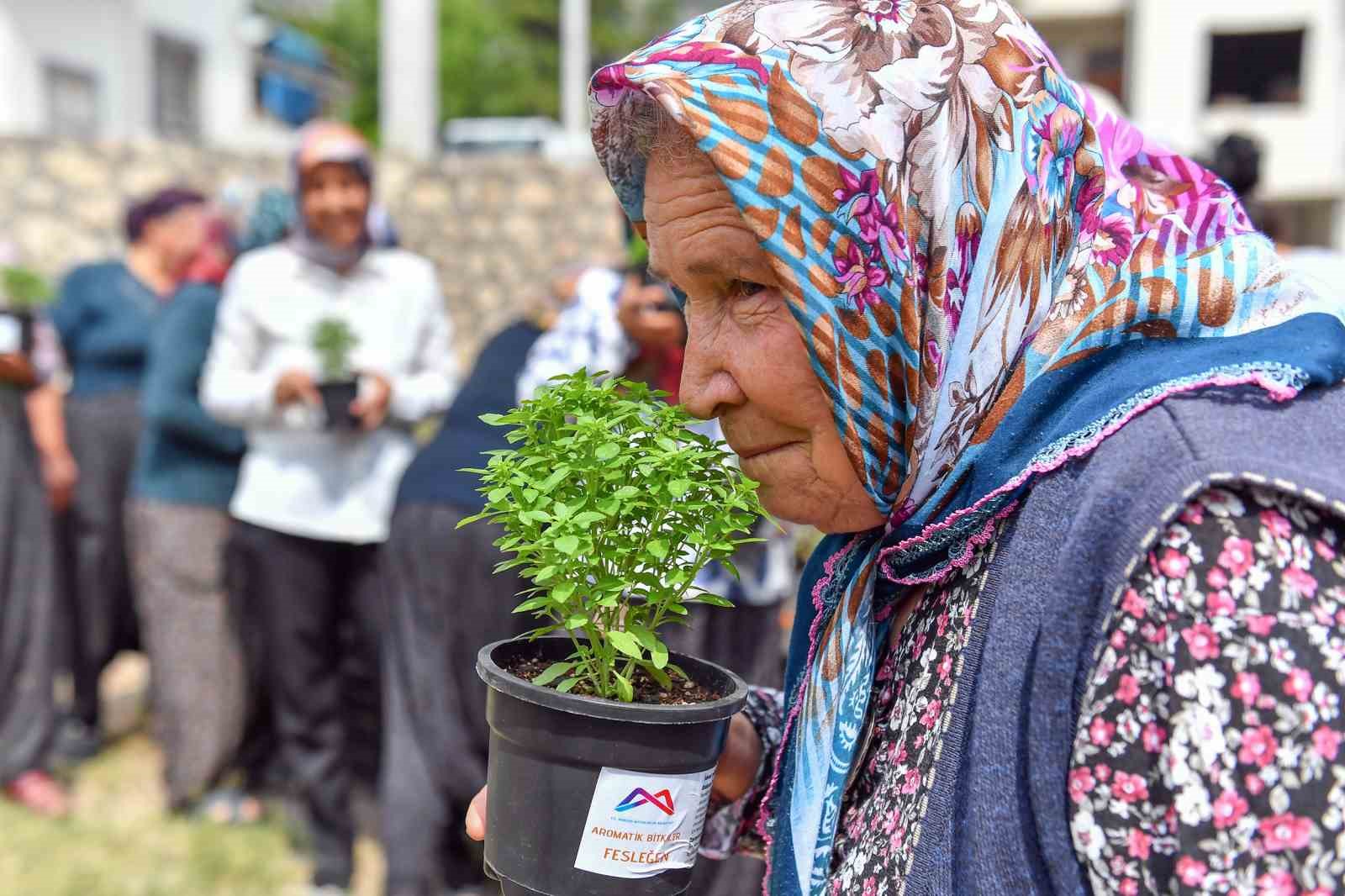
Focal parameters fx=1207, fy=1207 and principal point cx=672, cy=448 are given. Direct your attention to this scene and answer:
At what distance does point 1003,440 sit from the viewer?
1.08 meters

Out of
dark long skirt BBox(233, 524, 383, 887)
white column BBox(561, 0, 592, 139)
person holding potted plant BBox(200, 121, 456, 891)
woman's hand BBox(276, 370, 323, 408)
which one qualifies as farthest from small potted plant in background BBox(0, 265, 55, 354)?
white column BBox(561, 0, 592, 139)

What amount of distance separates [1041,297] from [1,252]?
210 inches

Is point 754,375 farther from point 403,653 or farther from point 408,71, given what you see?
point 408,71

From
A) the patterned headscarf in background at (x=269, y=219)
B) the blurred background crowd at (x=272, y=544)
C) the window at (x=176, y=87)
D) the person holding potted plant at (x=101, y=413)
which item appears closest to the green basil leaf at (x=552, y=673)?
the blurred background crowd at (x=272, y=544)

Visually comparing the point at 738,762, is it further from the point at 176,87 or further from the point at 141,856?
the point at 176,87

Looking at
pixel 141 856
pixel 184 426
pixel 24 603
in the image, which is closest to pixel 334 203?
pixel 184 426

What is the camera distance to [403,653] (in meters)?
3.47

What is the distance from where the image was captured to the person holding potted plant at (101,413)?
16.3ft

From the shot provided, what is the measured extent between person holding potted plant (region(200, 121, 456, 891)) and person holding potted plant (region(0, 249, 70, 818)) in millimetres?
1012

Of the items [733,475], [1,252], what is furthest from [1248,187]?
[1,252]

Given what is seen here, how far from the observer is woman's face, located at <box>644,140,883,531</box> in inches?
45.8

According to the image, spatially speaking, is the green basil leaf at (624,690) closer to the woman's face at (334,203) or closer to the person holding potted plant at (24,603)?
the woman's face at (334,203)

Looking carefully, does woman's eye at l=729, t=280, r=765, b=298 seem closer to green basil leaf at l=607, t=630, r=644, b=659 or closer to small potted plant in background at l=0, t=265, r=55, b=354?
green basil leaf at l=607, t=630, r=644, b=659

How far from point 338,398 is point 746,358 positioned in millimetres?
2795
